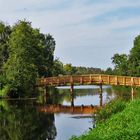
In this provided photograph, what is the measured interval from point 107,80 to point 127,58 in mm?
51211

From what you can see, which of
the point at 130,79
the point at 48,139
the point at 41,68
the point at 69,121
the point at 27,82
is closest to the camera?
the point at 48,139

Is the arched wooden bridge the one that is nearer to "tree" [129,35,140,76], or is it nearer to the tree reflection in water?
the tree reflection in water

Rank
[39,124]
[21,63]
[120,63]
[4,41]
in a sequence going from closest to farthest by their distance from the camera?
[39,124] → [21,63] → [4,41] → [120,63]

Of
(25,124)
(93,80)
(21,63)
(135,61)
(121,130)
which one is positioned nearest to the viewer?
(121,130)

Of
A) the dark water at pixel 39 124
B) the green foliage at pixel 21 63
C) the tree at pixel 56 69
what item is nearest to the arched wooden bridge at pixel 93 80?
the green foliage at pixel 21 63

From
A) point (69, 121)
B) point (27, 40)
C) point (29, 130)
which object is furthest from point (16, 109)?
point (27, 40)

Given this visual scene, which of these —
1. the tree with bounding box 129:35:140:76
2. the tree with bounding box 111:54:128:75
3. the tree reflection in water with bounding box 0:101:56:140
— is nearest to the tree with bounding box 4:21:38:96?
the tree reflection in water with bounding box 0:101:56:140

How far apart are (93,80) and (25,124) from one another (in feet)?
111

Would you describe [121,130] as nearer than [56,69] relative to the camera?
Yes

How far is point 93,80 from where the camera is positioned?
74375 millimetres

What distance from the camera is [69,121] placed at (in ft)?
145

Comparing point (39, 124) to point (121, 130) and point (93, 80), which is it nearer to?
point (121, 130)

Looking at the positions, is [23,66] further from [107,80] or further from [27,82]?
[107,80]

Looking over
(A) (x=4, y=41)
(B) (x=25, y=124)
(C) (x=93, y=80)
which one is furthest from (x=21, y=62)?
(B) (x=25, y=124)
